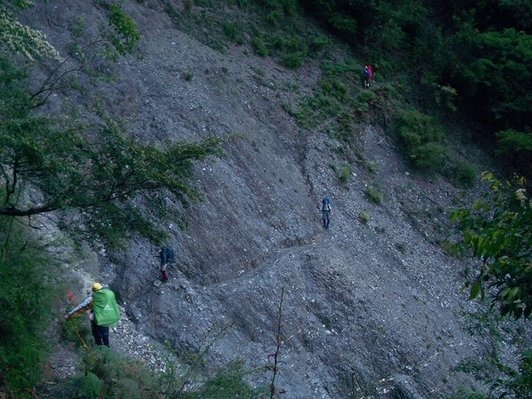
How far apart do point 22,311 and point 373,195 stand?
15152 millimetres

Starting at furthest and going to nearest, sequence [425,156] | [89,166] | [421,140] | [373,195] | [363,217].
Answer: [421,140] < [425,156] < [373,195] < [363,217] < [89,166]

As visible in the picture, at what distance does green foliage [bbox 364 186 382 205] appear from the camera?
2430 cm

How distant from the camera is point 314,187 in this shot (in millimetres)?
23016

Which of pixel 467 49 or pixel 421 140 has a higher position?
pixel 467 49

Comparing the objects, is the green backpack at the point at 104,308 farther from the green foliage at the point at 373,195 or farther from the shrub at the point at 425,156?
the shrub at the point at 425,156

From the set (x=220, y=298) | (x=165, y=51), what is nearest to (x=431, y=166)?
(x=165, y=51)

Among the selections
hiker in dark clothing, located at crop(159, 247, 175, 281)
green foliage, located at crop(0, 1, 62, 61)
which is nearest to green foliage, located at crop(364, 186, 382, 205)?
hiker in dark clothing, located at crop(159, 247, 175, 281)

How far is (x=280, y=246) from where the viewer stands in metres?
20.3

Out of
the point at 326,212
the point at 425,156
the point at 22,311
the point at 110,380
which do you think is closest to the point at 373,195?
the point at 326,212

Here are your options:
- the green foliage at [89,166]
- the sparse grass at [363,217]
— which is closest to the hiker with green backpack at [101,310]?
the green foliage at [89,166]

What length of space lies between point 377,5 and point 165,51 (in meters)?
9.86

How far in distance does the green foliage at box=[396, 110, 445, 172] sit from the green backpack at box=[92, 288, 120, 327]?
1637 cm

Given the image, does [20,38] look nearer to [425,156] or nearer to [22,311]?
[22,311]

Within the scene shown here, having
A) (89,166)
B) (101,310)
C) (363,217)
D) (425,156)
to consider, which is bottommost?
(363,217)
